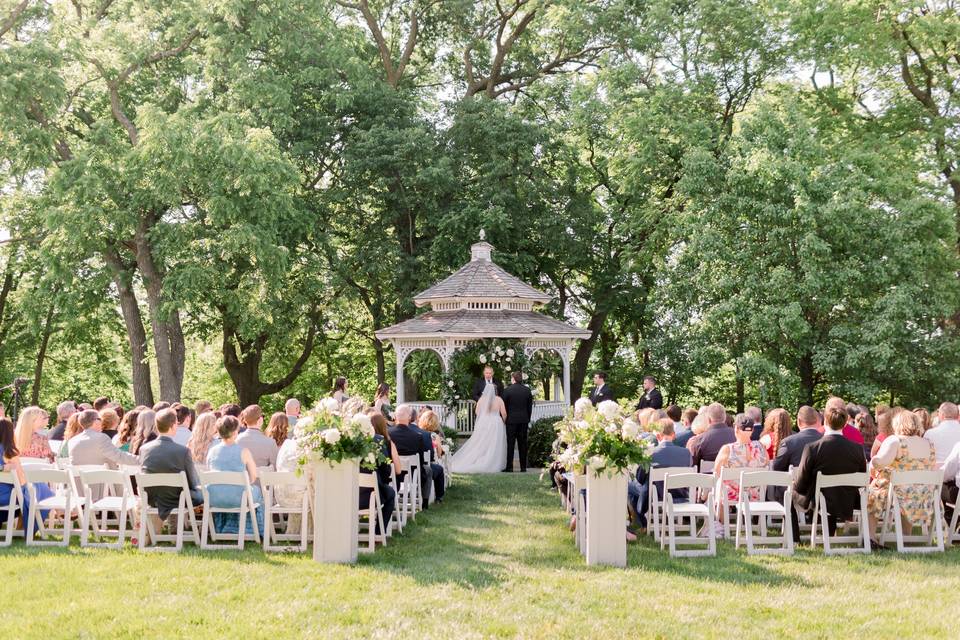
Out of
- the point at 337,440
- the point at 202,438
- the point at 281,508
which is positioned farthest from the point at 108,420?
the point at 337,440

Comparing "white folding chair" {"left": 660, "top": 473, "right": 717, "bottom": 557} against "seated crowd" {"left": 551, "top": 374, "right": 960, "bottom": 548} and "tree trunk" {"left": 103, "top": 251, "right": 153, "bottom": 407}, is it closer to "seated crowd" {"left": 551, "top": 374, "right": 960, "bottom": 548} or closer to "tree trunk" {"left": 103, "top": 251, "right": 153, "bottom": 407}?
"seated crowd" {"left": 551, "top": 374, "right": 960, "bottom": 548}

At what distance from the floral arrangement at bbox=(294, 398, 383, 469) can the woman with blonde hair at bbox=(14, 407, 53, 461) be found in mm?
3300

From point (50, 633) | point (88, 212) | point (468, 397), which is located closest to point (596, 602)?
point (50, 633)

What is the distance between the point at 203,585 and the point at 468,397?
1197cm

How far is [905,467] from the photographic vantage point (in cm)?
904

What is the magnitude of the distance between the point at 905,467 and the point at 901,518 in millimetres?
508

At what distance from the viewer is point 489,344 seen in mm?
18984

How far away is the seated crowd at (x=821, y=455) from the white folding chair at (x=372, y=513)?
2.13m

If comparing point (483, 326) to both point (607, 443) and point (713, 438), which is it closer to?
point (713, 438)

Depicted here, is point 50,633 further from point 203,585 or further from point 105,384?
point 105,384

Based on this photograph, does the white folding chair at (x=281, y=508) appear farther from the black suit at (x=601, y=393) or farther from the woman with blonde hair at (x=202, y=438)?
the black suit at (x=601, y=393)

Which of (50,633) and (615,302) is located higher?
(615,302)

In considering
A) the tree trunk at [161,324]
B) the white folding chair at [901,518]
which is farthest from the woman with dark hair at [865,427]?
the tree trunk at [161,324]

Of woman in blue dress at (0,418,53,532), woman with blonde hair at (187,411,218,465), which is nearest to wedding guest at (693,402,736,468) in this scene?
woman with blonde hair at (187,411,218,465)
